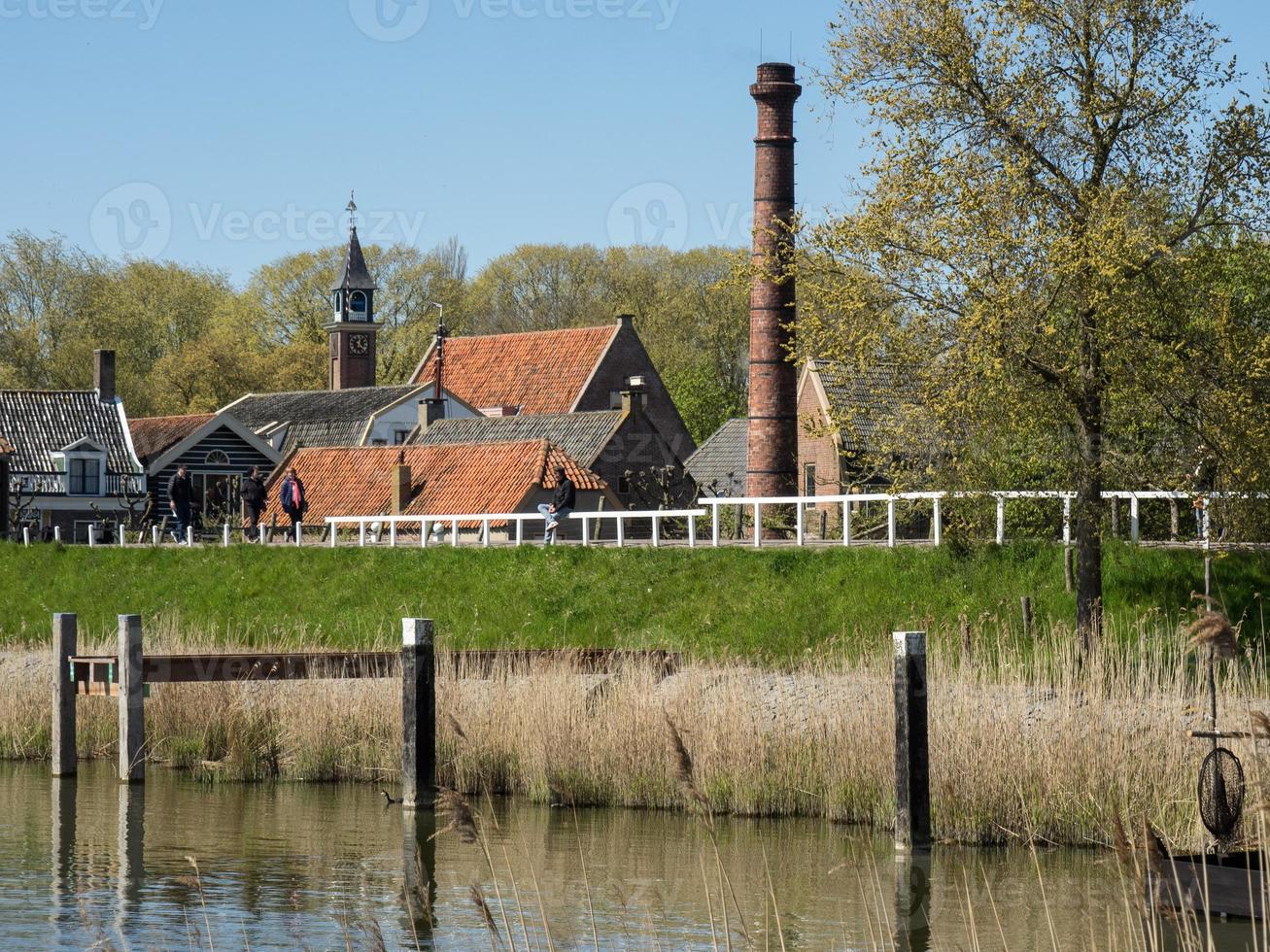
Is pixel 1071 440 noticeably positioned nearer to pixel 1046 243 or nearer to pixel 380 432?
pixel 1046 243

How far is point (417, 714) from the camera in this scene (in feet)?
53.6

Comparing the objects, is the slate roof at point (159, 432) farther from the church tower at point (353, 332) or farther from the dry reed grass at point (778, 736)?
the dry reed grass at point (778, 736)

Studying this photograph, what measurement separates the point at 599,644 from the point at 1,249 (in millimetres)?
47819

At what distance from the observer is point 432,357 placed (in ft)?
213

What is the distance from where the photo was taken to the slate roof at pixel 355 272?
228 ft

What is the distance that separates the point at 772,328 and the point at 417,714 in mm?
20998

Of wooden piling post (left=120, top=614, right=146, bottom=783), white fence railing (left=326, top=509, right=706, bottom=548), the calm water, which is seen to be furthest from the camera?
white fence railing (left=326, top=509, right=706, bottom=548)

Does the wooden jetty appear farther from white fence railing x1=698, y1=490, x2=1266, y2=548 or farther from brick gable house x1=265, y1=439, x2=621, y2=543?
brick gable house x1=265, y1=439, x2=621, y2=543

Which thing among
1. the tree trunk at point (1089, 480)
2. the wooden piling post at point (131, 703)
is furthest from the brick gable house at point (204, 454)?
the wooden piling post at point (131, 703)

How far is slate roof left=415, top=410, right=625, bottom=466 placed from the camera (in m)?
52.1

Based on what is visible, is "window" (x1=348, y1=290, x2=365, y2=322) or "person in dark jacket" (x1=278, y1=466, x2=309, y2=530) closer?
"person in dark jacket" (x1=278, y1=466, x2=309, y2=530)

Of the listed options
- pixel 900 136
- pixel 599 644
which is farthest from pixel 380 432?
pixel 900 136

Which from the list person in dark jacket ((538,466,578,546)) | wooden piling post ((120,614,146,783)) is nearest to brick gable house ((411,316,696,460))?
person in dark jacket ((538,466,578,546))

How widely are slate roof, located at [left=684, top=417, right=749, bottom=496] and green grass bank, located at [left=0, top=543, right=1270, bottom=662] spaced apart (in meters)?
24.6
